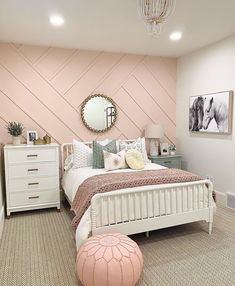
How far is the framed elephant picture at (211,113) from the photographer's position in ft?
12.0

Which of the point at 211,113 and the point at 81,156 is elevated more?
the point at 211,113

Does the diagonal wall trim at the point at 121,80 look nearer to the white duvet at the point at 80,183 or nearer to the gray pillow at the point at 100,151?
the gray pillow at the point at 100,151

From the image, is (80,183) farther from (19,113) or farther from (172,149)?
(172,149)

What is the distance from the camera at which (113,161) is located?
3514mm

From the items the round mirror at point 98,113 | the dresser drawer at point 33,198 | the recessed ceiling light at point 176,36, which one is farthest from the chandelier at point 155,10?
the dresser drawer at point 33,198

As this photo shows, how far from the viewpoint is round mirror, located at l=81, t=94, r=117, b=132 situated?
14.0 feet

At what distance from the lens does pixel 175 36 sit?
11.7 ft

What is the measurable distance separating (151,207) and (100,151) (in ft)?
4.42

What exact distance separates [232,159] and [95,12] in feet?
8.84

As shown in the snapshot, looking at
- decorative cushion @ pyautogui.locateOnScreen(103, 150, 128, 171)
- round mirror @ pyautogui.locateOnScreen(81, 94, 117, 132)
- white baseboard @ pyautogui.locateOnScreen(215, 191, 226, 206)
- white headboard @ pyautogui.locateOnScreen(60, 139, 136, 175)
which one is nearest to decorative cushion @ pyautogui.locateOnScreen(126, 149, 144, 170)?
decorative cushion @ pyautogui.locateOnScreen(103, 150, 128, 171)

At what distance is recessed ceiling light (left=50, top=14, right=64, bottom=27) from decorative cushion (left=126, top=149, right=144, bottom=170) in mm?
1893

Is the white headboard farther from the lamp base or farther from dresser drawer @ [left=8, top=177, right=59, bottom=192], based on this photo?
the lamp base

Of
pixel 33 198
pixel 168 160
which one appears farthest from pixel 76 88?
pixel 168 160

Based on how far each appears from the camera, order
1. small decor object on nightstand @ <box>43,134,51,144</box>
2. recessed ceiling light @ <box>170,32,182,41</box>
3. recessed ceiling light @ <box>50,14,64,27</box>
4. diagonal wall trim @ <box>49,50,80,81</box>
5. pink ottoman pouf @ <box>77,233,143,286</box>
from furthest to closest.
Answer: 1. diagonal wall trim @ <box>49,50,80,81</box>
2. small decor object on nightstand @ <box>43,134,51,144</box>
3. recessed ceiling light @ <box>170,32,182,41</box>
4. recessed ceiling light @ <box>50,14,64,27</box>
5. pink ottoman pouf @ <box>77,233,143,286</box>
